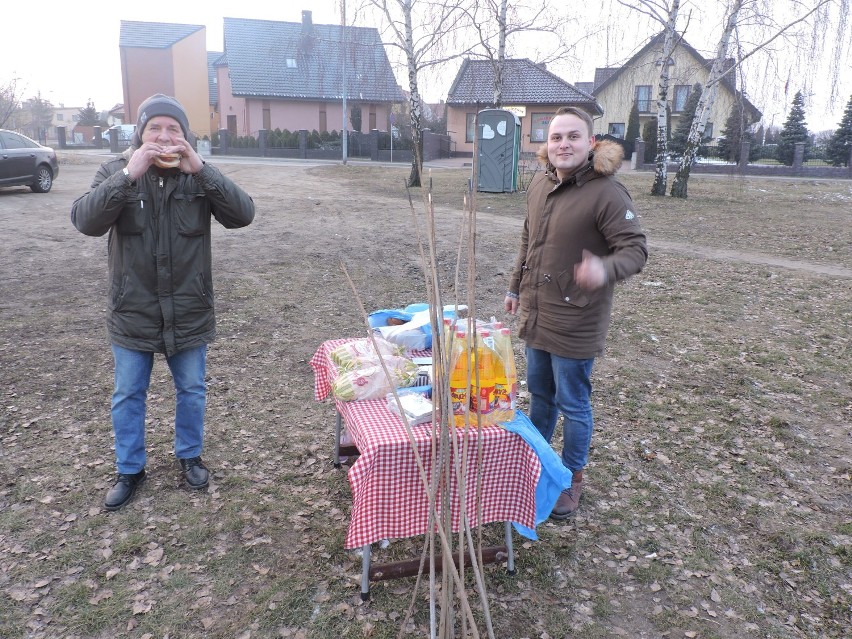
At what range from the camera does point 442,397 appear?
1694mm

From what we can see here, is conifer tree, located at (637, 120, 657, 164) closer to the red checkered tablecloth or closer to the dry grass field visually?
the dry grass field

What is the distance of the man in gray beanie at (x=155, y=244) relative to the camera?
297 centimetres

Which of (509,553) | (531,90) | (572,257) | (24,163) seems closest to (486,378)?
(572,257)

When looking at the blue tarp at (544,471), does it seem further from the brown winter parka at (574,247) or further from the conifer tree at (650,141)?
the conifer tree at (650,141)

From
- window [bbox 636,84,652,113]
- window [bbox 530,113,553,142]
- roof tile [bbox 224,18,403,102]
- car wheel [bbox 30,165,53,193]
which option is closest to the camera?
car wheel [bbox 30,165,53,193]

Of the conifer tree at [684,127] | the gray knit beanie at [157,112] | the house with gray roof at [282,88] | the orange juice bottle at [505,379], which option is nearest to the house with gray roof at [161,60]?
the house with gray roof at [282,88]

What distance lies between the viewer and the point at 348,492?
11.9ft

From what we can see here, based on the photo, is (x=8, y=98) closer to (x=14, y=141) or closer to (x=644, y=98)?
(x=14, y=141)

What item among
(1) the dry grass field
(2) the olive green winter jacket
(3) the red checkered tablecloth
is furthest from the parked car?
(3) the red checkered tablecloth

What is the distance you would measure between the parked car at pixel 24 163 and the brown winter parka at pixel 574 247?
13.8 meters

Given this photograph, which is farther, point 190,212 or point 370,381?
point 190,212

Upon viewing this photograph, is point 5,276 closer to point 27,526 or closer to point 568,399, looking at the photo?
point 27,526

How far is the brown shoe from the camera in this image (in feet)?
11.1

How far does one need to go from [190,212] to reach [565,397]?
203cm
